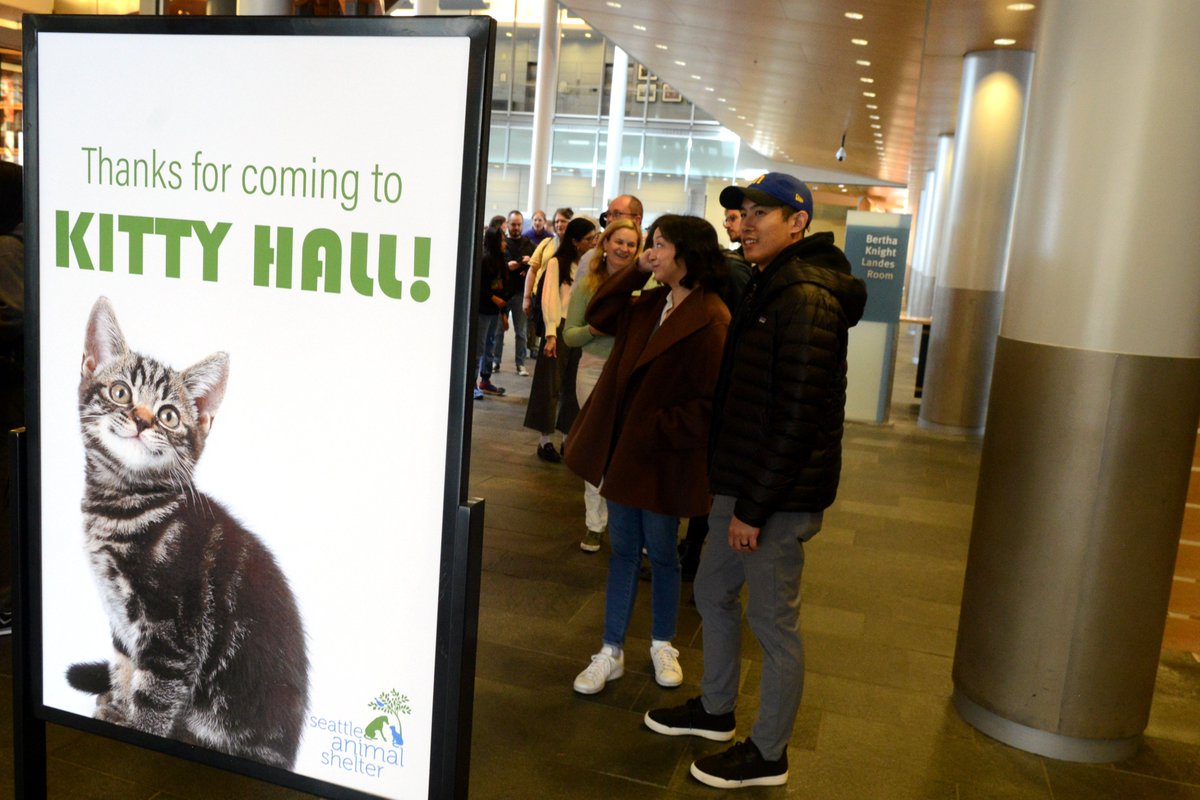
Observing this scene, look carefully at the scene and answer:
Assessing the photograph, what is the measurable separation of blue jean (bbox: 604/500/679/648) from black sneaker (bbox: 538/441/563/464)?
359 cm

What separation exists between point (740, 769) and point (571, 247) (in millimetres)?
4092

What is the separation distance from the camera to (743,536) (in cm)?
280

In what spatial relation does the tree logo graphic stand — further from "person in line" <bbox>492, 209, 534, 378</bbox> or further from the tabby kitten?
"person in line" <bbox>492, 209, 534, 378</bbox>

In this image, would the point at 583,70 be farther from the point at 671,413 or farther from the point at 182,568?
the point at 182,568

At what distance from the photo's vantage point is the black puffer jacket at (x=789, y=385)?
2.69 m

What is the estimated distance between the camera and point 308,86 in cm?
161

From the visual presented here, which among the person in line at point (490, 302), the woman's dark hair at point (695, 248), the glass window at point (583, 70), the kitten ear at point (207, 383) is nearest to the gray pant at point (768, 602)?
the woman's dark hair at point (695, 248)

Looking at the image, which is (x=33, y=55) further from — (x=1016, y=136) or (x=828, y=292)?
(x=1016, y=136)

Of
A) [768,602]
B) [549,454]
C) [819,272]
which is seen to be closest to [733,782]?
[768,602]

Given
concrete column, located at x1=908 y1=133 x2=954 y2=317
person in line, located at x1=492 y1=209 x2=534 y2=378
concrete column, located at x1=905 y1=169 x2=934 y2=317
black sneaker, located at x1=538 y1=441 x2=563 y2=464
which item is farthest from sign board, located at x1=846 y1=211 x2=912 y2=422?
concrete column, located at x1=905 y1=169 x2=934 y2=317

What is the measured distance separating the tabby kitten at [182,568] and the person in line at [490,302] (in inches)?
271

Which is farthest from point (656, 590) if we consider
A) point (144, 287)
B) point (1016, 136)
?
point (1016, 136)

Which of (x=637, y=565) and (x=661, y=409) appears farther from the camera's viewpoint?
(x=637, y=565)

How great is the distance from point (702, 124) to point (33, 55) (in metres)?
29.7
